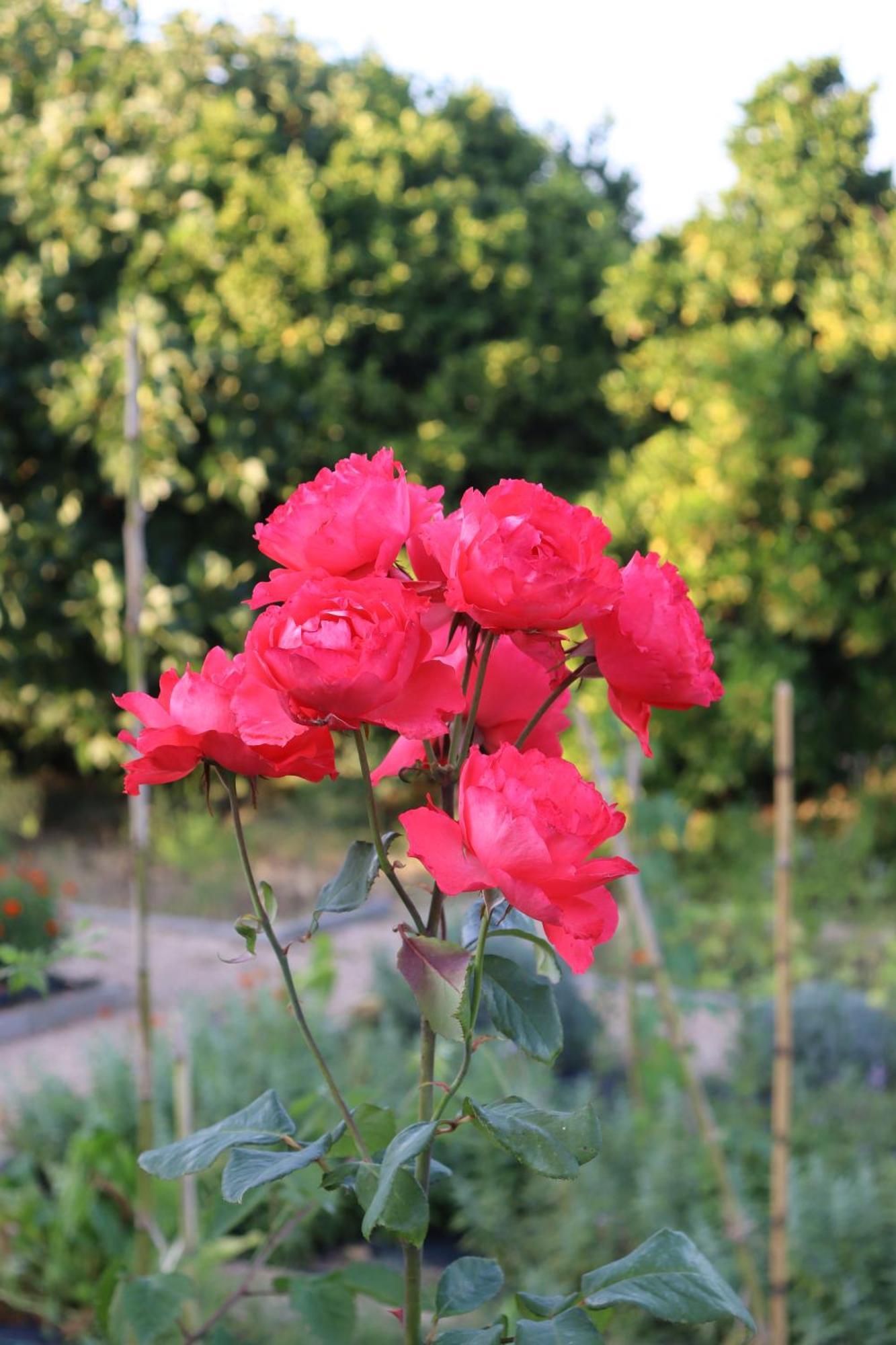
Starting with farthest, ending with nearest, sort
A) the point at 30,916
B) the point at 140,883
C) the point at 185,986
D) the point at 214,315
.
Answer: the point at 214,315 < the point at 185,986 < the point at 30,916 < the point at 140,883

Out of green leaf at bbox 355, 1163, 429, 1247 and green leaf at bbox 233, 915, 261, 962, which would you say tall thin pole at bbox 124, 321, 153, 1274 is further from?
green leaf at bbox 355, 1163, 429, 1247

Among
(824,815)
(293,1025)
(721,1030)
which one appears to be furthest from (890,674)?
(293,1025)

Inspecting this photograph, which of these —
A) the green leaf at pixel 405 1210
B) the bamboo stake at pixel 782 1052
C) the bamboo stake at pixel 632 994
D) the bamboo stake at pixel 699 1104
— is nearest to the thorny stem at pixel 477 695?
the green leaf at pixel 405 1210

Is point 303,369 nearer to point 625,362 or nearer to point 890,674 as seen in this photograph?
point 625,362

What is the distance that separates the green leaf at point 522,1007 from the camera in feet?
2.67

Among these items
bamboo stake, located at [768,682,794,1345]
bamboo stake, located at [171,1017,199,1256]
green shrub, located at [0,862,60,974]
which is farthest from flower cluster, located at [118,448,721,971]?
green shrub, located at [0,862,60,974]

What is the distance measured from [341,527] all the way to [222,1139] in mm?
412

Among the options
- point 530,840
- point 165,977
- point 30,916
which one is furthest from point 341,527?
point 165,977

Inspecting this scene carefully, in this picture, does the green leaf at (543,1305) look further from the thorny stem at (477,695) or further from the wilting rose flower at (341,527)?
the wilting rose flower at (341,527)

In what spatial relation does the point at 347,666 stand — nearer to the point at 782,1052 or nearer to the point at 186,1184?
the point at 186,1184

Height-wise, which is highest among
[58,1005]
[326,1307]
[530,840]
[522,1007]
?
[530,840]

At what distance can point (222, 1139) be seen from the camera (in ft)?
2.89

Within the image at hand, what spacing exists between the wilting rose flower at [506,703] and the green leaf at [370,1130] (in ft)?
0.91

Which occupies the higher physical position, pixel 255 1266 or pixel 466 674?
pixel 466 674
